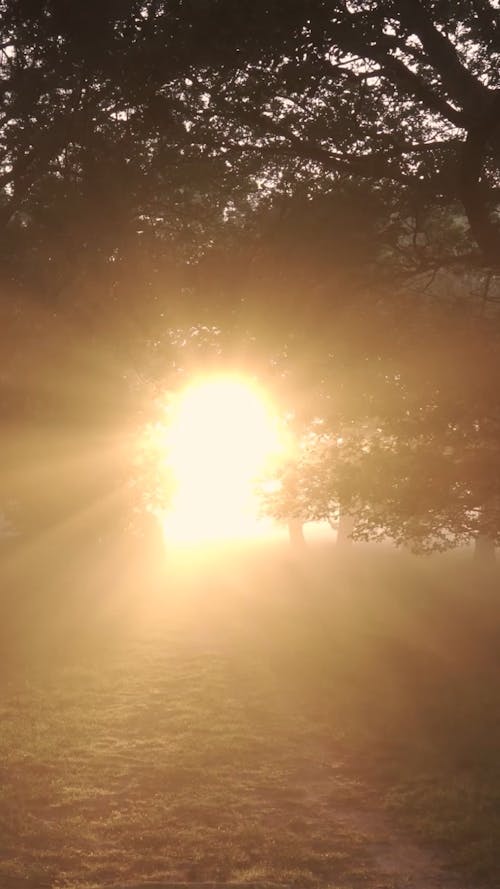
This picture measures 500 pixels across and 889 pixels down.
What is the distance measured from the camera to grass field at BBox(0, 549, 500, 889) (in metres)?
7.78

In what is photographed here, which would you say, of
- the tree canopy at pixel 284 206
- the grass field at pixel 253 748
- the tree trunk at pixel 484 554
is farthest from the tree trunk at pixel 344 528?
the tree canopy at pixel 284 206

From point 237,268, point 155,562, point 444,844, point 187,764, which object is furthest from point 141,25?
point 155,562

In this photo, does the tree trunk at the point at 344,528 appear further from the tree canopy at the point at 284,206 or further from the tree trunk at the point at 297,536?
the tree canopy at the point at 284,206

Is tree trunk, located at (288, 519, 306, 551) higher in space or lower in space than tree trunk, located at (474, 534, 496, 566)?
higher

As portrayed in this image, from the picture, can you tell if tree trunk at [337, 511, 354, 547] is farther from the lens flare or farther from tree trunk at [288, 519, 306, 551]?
the lens flare

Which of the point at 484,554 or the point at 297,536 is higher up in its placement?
the point at 297,536

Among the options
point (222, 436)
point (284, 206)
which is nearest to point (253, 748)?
point (284, 206)

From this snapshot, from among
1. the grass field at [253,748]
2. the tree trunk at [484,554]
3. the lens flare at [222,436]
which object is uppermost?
the lens flare at [222,436]

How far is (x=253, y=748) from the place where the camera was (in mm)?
11406

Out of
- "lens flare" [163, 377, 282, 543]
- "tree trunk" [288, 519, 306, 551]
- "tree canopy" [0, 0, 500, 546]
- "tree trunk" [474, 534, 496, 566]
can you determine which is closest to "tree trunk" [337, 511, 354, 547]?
"tree trunk" [288, 519, 306, 551]

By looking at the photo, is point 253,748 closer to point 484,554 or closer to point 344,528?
point 484,554

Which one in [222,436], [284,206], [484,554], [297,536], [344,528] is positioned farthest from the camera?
[297,536]

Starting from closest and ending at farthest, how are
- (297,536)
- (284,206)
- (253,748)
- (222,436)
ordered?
1. (253,748)
2. (284,206)
3. (222,436)
4. (297,536)

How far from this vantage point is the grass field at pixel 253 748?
7781 millimetres
